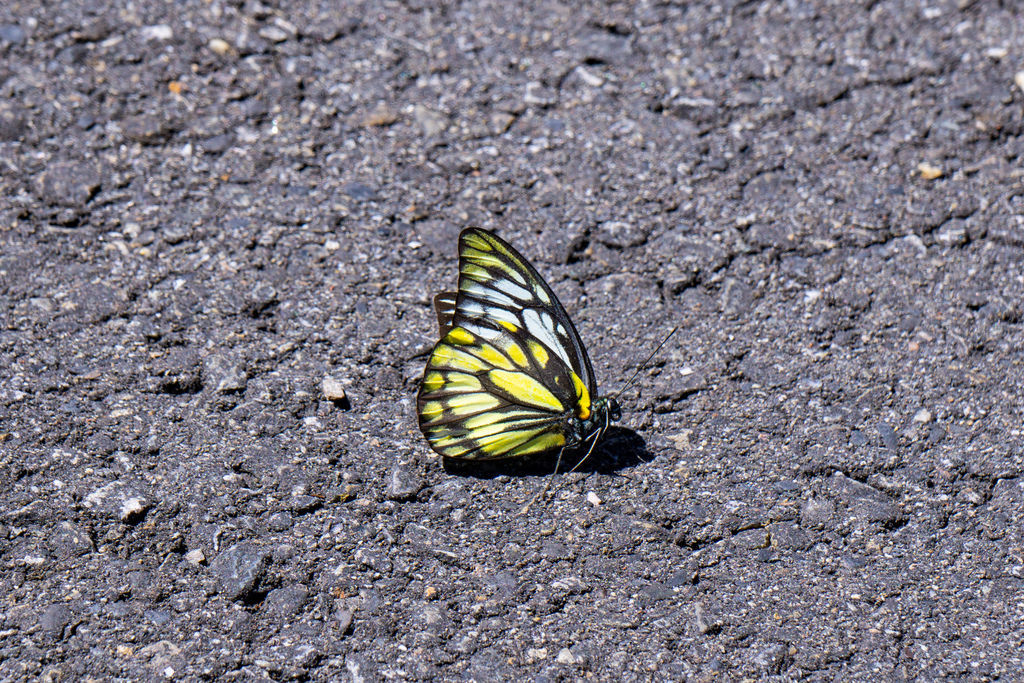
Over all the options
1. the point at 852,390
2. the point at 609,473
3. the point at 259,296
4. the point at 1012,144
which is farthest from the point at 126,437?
the point at 1012,144

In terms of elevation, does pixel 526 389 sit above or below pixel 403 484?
above

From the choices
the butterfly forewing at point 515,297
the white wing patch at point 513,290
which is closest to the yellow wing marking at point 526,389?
the butterfly forewing at point 515,297

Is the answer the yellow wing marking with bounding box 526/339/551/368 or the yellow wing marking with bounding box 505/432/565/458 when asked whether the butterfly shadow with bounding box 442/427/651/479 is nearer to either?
the yellow wing marking with bounding box 505/432/565/458

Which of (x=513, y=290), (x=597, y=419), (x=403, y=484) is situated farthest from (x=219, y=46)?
(x=597, y=419)

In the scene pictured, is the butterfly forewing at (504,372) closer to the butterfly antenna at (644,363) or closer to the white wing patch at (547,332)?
the white wing patch at (547,332)

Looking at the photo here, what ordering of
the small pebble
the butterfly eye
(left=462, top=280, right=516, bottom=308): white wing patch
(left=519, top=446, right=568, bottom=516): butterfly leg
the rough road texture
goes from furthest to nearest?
the small pebble, the butterfly eye, (left=462, top=280, right=516, bottom=308): white wing patch, (left=519, top=446, right=568, bottom=516): butterfly leg, the rough road texture

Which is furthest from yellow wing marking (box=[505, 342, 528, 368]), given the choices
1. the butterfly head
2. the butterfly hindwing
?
the butterfly head

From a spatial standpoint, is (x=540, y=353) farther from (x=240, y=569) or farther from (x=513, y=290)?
(x=240, y=569)
